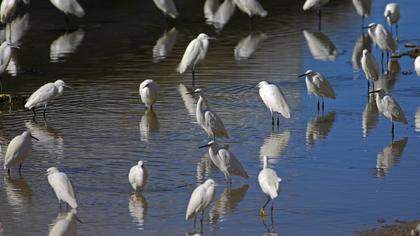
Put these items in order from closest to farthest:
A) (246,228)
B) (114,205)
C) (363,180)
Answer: (246,228), (114,205), (363,180)

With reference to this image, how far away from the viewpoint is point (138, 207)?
40.0 feet

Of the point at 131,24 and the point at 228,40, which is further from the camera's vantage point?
the point at 131,24

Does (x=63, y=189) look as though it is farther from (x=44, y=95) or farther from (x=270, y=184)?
(x=44, y=95)

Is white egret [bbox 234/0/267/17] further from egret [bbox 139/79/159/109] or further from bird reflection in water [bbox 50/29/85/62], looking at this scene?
egret [bbox 139/79/159/109]

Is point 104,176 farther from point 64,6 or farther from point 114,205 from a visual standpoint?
point 64,6

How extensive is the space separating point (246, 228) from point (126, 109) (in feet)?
21.6

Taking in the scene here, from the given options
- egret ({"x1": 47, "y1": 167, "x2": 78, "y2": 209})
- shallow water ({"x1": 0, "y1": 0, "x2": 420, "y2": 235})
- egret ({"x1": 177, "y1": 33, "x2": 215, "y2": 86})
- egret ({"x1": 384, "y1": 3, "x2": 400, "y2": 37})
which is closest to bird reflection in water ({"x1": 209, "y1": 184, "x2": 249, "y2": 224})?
shallow water ({"x1": 0, "y1": 0, "x2": 420, "y2": 235})

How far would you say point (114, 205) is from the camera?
12.2 metres

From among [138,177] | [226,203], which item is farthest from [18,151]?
[226,203]

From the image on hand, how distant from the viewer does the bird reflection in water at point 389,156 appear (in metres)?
13.8

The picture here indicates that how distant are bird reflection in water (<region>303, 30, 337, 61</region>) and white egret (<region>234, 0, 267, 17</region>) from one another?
1319 mm

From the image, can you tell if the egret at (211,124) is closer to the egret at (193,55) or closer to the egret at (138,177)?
the egret at (138,177)

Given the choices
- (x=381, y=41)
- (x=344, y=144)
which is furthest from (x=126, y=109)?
(x=381, y=41)

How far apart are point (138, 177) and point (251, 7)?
46.1 ft
